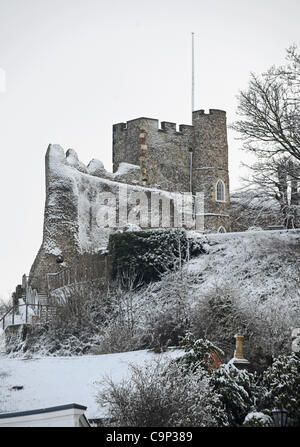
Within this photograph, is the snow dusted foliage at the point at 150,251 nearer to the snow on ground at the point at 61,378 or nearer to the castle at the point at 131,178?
the castle at the point at 131,178

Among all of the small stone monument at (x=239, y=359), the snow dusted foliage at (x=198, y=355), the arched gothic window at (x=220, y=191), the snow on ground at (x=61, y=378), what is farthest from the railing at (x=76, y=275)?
the arched gothic window at (x=220, y=191)

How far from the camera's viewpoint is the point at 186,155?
45.3 m

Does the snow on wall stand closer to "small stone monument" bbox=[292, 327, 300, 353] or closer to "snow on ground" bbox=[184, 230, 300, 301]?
"snow on ground" bbox=[184, 230, 300, 301]

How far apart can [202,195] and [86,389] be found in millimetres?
21912

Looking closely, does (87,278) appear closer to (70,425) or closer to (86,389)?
(86,389)

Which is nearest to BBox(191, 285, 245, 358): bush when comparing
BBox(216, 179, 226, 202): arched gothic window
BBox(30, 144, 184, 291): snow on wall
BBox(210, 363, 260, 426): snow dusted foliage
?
BBox(210, 363, 260, 426): snow dusted foliage

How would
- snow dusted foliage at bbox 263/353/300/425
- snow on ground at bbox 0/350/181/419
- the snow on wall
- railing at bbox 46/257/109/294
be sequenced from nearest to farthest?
snow dusted foliage at bbox 263/353/300/425, snow on ground at bbox 0/350/181/419, railing at bbox 46/257/109/294, the snow on wall

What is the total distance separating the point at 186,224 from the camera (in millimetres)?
41562

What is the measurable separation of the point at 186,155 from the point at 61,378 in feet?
71.0

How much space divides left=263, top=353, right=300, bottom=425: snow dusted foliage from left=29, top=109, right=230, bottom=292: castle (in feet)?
50.5

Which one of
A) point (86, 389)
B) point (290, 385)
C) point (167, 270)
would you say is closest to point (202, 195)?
point (167, 270)

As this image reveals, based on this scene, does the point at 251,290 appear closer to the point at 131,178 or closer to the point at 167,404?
the point at 167,404

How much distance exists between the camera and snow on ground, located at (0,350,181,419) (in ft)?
77.9

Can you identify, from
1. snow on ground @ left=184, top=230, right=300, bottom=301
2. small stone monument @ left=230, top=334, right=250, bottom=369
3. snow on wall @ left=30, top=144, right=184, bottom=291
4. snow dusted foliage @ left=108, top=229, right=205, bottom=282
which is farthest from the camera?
snow on wall @ left=30, top=144, right=184, bottom=291
